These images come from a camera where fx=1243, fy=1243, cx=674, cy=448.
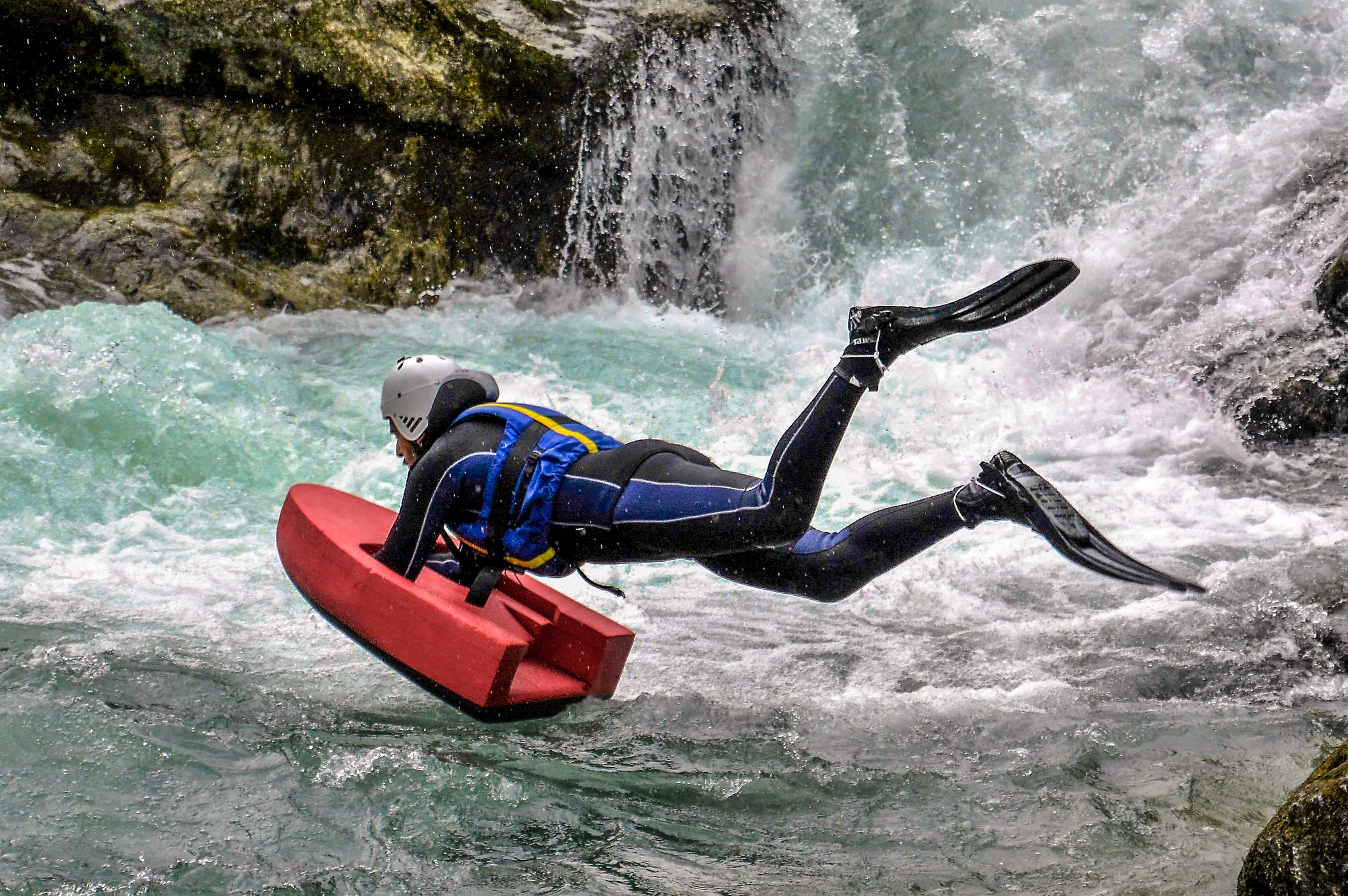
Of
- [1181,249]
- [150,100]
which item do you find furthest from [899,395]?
[150,100]

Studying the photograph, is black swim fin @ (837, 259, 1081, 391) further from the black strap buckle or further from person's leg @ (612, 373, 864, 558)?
the black strap buckle

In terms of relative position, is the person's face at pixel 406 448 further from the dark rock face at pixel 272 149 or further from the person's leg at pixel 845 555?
the dark rock face at pixel 272 149

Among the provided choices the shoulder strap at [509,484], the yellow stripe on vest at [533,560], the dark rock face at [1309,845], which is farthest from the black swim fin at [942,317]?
the dark rock face at [1309,845]

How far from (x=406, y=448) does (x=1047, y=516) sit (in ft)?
6.23

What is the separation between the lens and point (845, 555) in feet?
12.3

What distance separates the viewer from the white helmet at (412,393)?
3.73 meters

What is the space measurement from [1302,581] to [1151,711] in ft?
4.21

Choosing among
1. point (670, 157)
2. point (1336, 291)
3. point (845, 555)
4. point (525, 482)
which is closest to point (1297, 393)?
point (1336, 291)

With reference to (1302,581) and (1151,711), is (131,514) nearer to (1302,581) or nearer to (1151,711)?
(1151,711)

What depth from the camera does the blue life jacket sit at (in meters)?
3.55

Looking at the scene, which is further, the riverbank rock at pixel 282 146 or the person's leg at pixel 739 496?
the riverbank rock at pixel 282 146

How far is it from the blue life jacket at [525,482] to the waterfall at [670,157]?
495 cm

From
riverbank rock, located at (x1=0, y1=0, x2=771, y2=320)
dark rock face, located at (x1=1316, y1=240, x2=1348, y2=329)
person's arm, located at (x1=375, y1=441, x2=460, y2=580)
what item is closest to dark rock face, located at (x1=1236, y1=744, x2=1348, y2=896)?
→ person's arm, located at (x1=375, y1=441, x2=460, y2=580)

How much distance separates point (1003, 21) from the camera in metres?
9.01
